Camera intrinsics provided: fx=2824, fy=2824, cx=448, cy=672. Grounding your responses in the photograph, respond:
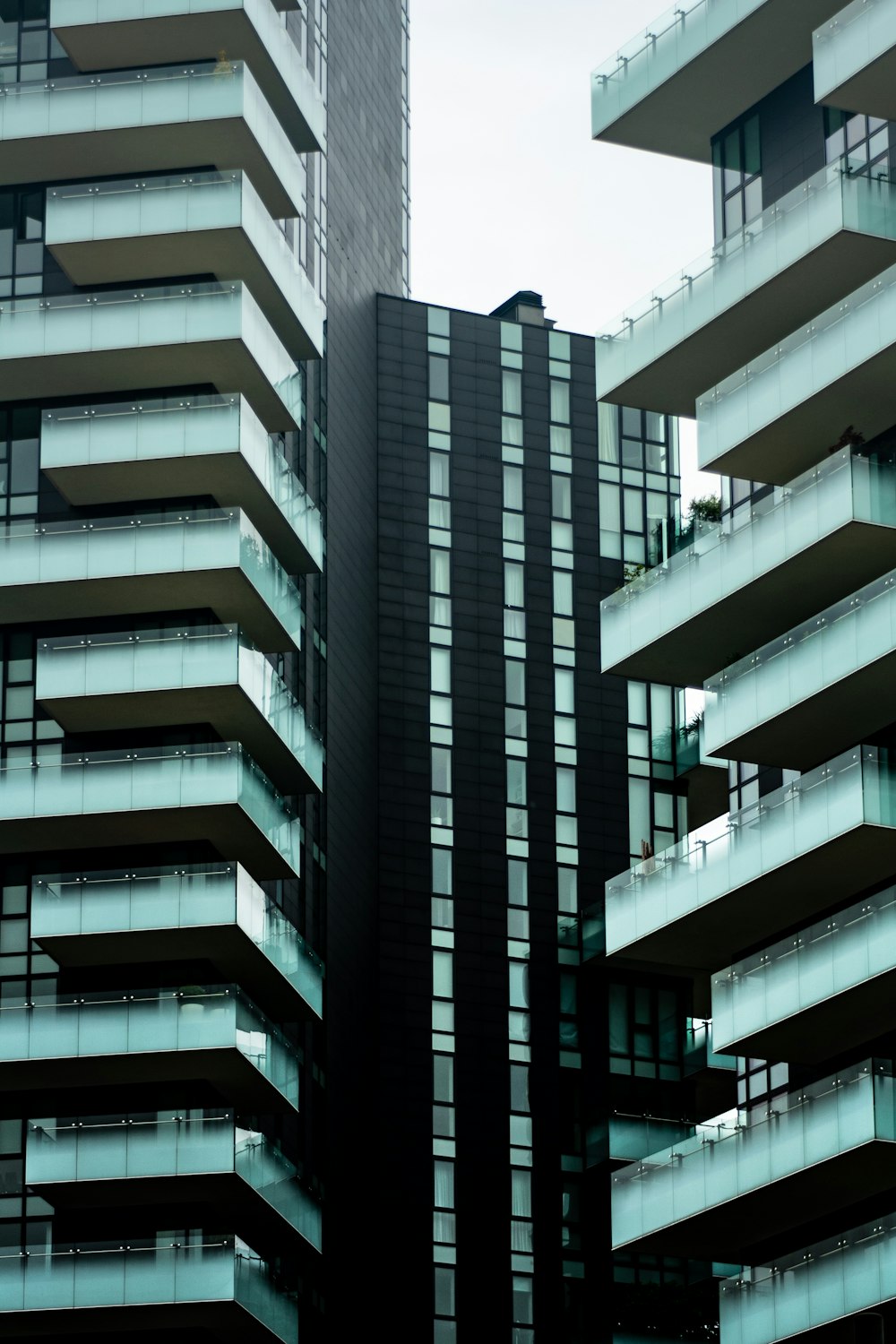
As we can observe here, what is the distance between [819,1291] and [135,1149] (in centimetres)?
1519

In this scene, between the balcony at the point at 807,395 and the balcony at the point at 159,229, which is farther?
the balcony at the point at 159,229

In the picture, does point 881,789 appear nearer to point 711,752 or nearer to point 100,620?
point 711,752

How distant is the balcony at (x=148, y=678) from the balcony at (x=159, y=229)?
825cm

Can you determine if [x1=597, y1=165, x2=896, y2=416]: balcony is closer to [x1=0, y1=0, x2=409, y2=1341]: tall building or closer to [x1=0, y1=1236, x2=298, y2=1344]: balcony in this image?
[x1=0, y1=0, x2=409, y2=1341]: tall building

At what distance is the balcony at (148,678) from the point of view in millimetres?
57062

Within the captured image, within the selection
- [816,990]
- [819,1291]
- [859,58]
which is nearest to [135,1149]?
[816,990]

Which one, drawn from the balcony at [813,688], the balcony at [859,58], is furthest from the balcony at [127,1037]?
the balcony at [859,58]

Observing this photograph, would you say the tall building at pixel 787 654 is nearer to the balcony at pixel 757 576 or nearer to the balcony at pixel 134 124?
the balcony at pixel 757 576

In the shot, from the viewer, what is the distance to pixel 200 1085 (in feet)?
188

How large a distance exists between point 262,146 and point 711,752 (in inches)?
745

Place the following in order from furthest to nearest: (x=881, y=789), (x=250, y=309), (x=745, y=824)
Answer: (x=250, y=309)
(x=745, y=824)
(x=881, y=789)

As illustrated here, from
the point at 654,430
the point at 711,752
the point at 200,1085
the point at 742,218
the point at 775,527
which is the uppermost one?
the point at 654,430

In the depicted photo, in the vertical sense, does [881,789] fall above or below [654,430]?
below

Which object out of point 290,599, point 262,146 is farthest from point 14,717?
point 262,146
